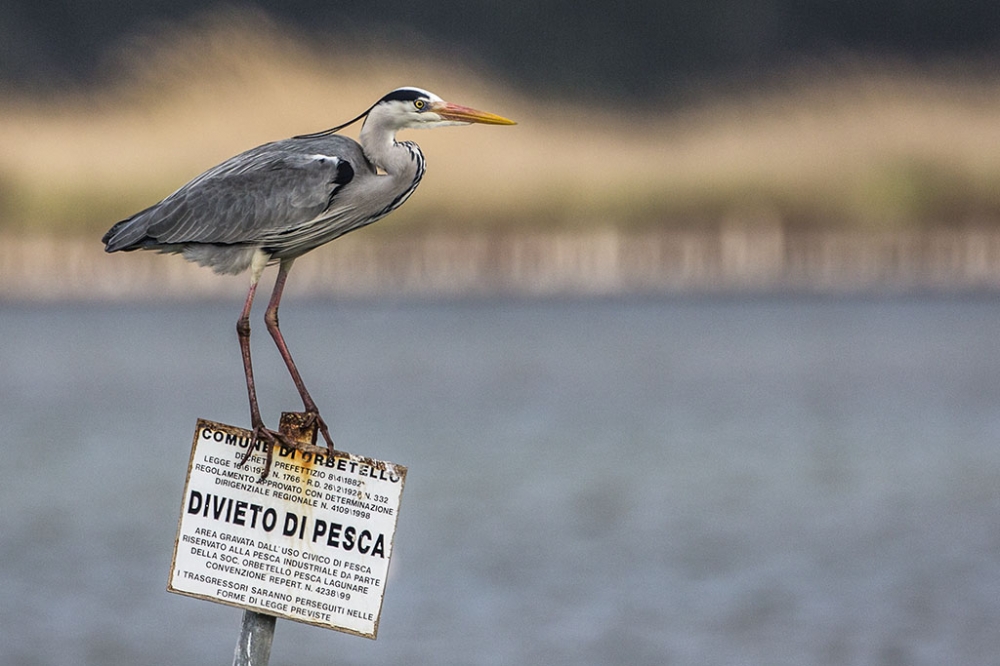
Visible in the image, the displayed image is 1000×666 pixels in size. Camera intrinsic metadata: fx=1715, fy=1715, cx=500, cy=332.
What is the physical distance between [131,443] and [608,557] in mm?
14697

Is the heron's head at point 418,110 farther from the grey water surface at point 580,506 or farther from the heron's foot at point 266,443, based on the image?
the grey water surface at point 580,506

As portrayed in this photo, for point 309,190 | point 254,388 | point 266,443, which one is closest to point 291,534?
point 266,443

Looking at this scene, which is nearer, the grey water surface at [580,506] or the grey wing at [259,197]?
the grey wing at [259,197]

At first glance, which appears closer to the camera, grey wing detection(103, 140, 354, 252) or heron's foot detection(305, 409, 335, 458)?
heron's foot detection(305, 409, 335, 458)

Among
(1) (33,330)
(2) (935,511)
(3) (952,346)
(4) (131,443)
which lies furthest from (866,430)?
(1) (33,330)

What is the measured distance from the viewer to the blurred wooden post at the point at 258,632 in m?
5.12

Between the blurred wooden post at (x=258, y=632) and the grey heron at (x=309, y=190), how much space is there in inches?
20.8

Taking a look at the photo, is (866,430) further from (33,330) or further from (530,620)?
(33,330)

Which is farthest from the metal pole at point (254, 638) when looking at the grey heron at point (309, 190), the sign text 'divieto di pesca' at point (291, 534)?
the grey heron at point (309, 190)

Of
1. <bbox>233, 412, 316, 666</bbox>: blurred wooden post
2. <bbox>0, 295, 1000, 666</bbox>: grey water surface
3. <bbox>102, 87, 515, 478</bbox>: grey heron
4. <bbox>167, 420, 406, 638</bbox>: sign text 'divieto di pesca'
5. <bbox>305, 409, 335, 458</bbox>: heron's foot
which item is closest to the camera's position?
<bbox>167, 420, 406, 638</bbox>: sign text 'divieto di pesca'

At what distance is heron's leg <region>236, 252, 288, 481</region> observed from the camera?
5004 mm

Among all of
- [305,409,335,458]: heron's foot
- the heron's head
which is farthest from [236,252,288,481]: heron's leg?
the heron's head

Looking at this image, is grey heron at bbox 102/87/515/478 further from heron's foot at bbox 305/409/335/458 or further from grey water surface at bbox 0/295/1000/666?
grey water surface at bbox 0/295/1000/666

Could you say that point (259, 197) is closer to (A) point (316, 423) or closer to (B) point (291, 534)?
(A) point (316, 423)
